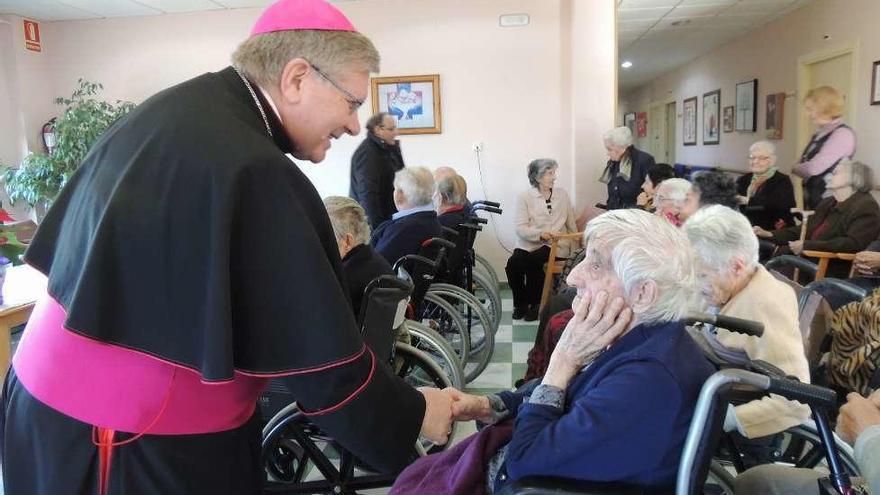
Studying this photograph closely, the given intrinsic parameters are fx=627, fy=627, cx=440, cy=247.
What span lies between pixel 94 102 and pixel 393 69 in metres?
2.49

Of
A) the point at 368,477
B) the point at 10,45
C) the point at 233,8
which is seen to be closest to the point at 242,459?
the point at 368,477

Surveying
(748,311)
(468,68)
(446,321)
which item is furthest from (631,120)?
(748,311)

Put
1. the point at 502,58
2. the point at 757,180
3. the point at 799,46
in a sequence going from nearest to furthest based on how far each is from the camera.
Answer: the point at 757,180
the point at 502,58
the point at 799,46

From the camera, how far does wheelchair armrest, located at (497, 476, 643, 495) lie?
3.49 feet

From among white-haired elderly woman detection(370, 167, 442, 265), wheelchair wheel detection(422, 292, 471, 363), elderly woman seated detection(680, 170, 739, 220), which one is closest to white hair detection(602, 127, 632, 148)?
elderly woman seated detection(680, 170, 739, 220)

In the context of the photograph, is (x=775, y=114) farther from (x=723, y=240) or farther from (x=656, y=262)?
(x=656, y=262)

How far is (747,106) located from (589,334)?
759 centimetres

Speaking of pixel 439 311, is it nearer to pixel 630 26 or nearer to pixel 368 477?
pixel 368 477

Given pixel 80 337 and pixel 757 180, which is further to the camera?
pixel 757 180

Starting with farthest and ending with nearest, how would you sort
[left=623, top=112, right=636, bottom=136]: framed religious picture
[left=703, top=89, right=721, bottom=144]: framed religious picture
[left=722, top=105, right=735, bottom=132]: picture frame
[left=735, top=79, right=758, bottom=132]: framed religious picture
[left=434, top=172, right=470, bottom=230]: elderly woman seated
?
1. [left=623, top=112, right=636, bottom=136]: framed religious picture
2. [left=703, top=89, right=721, bottom=144]: framed religious picture
3. [left=722, top=105, right=735, bottom=132]: picture frame
4. [left=735, top=79, right=758, bottom=132]: framed religious picture
5. [left=434, top=172, right=470, bottom=230]: elderly woman seated

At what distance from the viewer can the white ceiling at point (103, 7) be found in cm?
479

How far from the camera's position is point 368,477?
180 centimetres

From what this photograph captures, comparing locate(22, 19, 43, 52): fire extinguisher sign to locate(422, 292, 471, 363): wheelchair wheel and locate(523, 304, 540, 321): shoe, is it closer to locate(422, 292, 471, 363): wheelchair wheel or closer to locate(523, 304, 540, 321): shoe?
locate(422, 292, 471, 363): wheelchair wheel

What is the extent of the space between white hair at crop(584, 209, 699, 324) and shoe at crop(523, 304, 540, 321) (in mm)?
2923
